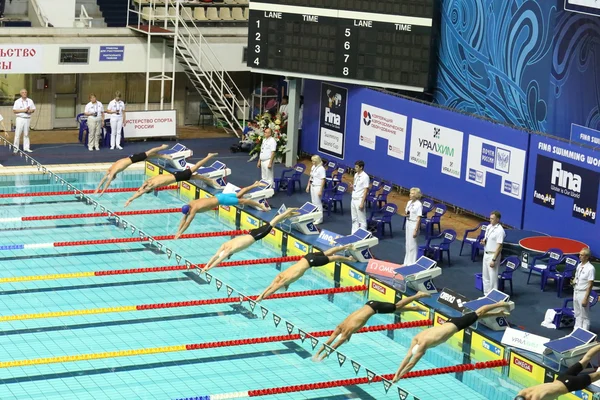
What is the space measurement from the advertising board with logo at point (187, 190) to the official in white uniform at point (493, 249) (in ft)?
23.1

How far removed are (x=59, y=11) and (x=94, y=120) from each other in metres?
5.39

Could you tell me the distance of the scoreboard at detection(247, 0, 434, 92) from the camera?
21719 mm

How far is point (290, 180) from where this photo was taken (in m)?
22.5

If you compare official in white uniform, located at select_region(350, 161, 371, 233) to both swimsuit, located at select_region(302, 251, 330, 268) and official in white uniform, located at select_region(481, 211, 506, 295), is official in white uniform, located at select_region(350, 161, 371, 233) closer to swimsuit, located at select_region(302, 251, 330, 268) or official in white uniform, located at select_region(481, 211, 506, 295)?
official in white uniform, located at select_region(481, 211, 506, 295)

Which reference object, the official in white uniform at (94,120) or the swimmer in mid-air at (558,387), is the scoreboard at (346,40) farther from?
the swimmer in mid-air at (558,387)

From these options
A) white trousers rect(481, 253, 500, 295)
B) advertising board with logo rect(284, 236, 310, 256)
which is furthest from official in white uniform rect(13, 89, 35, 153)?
white trousers rect(481, 253, 500, 295)

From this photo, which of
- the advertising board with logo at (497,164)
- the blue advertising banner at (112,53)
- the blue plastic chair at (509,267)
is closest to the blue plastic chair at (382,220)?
the advertising board with logo at (497,164)

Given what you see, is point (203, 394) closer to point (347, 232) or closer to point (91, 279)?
point (91, 279)

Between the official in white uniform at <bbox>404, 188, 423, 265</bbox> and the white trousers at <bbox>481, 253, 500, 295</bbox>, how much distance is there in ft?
4.76

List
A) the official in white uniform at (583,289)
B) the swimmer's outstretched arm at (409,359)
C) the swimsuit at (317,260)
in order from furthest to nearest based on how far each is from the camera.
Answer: the official in white uniform at (583,289)
the swimsuit at (317,260)
the swimmer's outstretched arm at (409,359)

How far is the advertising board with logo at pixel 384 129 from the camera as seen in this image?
2278cm

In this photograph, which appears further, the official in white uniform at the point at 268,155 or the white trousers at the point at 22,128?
the white trousers at the point at 22,128

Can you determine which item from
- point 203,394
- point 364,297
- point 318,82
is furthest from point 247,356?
point 318,82

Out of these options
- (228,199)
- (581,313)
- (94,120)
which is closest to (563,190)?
(581,313)
